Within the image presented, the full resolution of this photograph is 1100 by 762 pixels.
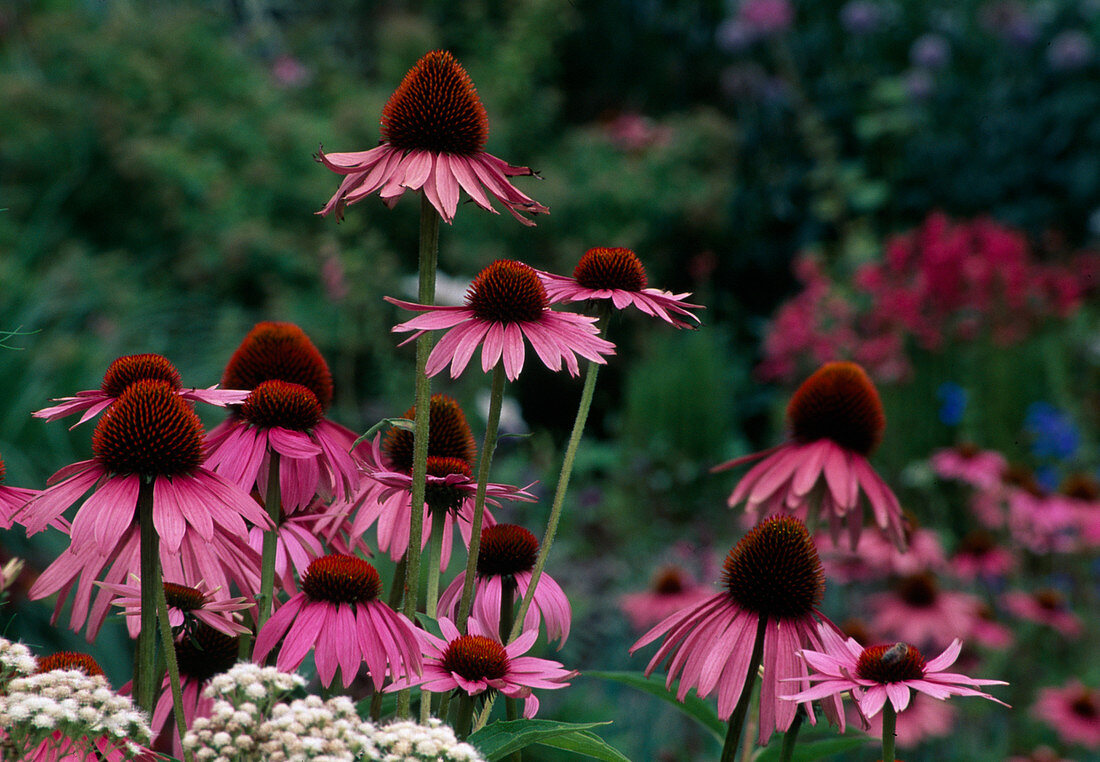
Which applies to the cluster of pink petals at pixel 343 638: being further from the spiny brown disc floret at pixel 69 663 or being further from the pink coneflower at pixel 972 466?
the pink coneflower at pixel 972 466

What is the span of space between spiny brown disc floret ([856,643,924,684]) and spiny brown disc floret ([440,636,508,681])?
0.98 ft

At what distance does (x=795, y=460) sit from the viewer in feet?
4.98

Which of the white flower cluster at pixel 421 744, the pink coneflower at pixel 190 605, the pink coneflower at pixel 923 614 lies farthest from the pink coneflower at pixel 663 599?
the white flower cluster at pixel 421 744

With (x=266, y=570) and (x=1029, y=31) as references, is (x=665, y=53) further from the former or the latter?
(x=266, y=570)

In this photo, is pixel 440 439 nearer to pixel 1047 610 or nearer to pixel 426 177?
pixel 426 177

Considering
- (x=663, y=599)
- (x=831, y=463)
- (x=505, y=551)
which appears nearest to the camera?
(x=505, y=551)

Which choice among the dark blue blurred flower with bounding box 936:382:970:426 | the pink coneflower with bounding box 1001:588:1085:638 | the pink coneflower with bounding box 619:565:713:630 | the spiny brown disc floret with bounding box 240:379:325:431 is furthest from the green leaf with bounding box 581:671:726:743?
the dark blue blurred flower with bounding box 936:382:970:426

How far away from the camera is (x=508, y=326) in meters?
0.94

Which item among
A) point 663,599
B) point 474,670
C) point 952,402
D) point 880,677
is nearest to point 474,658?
point 474,670

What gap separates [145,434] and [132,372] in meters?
0.18

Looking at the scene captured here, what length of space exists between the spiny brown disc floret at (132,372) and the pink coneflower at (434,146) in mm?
221

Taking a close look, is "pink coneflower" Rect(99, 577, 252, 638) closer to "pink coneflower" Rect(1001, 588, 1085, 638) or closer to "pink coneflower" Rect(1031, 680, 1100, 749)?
"pink coneflower" Rect(1031, 680, 1100, 749)

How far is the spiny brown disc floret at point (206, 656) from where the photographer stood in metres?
1.01

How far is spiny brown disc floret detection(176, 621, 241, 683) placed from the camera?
1.01 metres
